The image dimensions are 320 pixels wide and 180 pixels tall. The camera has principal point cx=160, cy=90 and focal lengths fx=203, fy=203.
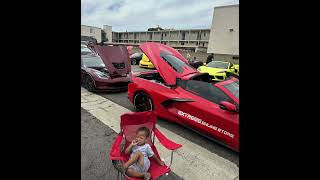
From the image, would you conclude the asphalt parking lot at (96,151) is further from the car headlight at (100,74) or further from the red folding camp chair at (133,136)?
the car headlight at (100,74)

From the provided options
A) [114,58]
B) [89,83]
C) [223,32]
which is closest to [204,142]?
[114,58]

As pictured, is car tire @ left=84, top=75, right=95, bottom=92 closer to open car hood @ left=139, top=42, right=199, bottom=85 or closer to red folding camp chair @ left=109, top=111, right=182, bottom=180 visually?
open car hood @ left=139, top=42, right=199, bottom=85

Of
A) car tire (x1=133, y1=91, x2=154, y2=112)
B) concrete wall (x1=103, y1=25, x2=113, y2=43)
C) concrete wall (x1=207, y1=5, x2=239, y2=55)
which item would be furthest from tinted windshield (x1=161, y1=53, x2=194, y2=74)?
concrete wall (x1=103, y1=25, x2=113, y2=43)

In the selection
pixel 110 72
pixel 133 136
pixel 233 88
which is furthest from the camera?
pixel 110 72

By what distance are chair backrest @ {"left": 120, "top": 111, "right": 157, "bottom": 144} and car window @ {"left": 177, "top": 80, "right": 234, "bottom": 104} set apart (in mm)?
1280

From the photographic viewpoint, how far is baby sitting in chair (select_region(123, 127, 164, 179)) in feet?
7.26

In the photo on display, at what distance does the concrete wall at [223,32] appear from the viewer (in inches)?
1054

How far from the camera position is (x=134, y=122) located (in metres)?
2.69

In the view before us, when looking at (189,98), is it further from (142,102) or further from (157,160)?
(157,160)

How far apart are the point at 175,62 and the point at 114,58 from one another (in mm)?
2509

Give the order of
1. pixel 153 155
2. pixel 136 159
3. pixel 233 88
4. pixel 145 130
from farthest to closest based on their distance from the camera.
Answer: pixel 233 88, pixel 145 130, pixel 153 155, pixel 136 159
